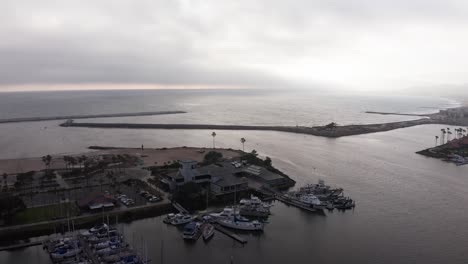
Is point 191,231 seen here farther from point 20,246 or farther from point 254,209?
point 20,246

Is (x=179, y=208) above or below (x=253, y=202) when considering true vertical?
below

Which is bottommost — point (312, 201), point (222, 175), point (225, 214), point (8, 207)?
point (225, 214)

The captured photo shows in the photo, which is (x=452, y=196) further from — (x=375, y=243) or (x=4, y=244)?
(x=4, y=244)

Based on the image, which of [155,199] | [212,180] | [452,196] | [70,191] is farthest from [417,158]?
[70,191]

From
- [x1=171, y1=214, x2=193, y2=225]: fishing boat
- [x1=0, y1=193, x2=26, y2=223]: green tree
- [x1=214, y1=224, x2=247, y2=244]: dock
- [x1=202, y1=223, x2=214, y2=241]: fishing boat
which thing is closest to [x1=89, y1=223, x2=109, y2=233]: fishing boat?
[x1=171, y1=214, x2=193, y2=225]: fishing boat

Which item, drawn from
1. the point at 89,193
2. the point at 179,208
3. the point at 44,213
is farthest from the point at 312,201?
the point at 44,213

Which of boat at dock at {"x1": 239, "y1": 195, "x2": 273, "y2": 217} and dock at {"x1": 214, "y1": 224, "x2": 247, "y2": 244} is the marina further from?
boat at dock at {"x1": 239, "y1": 195, "x2": 273, "y2": 217}
